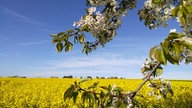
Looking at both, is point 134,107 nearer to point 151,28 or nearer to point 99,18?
point 99,18

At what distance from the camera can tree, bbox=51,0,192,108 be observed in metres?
2.12

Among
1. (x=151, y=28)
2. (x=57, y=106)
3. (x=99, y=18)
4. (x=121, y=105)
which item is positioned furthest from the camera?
(x=57, y=106)

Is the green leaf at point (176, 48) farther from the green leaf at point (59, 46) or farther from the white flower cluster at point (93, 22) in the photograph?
the green leaf at point (59, 46)

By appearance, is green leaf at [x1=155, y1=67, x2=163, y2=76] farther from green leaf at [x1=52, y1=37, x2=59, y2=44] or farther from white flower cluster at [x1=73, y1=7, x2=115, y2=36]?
green leaf at [x1=52, y1=37, x2=59, y2=44]

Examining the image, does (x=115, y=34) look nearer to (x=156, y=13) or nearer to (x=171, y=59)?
(x=156, y=13)

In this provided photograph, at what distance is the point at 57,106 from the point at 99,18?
7.68 m

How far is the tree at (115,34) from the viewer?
2.12 metres

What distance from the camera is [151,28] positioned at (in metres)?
4.58

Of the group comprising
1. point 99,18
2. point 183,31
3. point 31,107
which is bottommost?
point 31,107

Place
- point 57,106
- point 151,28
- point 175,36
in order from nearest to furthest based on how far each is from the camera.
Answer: point 175,36 < point 151,28 < point 57,106

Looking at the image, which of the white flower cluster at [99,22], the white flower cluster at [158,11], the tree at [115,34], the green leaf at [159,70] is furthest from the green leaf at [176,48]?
the white flower cluster at [158,11]

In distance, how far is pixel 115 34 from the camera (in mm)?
3820

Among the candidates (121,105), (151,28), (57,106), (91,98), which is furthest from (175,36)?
(57,106)

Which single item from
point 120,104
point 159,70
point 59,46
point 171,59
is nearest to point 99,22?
point 59,46
